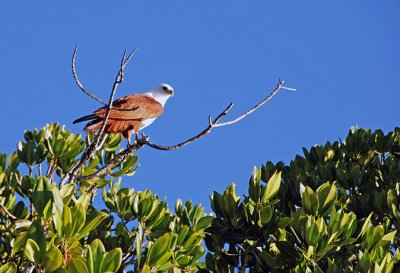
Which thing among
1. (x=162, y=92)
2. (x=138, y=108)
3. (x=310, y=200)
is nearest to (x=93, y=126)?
(x=138, y=108)

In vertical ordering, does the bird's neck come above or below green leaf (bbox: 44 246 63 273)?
above

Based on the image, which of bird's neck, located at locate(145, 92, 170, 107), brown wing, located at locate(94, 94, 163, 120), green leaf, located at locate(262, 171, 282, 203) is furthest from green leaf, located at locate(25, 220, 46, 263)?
bird's neck, located at locate(145, 92, 170, 107)

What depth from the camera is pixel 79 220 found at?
12.9 feet

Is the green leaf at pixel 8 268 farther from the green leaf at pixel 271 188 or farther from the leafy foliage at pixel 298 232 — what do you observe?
the green leaf at pixel 271 188

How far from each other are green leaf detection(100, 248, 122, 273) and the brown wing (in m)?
4.41

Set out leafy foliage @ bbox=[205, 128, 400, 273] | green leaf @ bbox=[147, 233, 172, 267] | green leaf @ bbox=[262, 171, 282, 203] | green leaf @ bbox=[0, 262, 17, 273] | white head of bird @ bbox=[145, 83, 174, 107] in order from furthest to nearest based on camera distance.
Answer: white head of bird @ bbox=[145, 83, 174, 107], green leaf @ bbox=[262, 171, 282, 203], leafy foliage @ bbox=[205, 128, 400, 273], green leaf @ bbox=[147, 233, 172, 267], green leaf @ bbox=[0, 262, 17, 273]

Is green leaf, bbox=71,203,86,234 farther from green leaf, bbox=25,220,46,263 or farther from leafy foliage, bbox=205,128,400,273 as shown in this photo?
leafy foliage, bbox=205,128,400,273

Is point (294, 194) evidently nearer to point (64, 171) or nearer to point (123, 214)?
point (123, 214)

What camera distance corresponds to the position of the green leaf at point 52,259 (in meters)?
3.64

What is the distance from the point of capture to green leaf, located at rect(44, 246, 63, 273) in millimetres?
3643

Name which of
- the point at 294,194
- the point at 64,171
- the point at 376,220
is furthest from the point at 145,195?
the point at 376,220

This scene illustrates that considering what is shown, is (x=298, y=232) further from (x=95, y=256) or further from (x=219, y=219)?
(x=95, y=256)

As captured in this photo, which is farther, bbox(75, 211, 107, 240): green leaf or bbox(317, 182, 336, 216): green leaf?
bbox(317, 182, 336, 216): green leaf

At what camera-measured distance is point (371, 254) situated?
15.1ft
